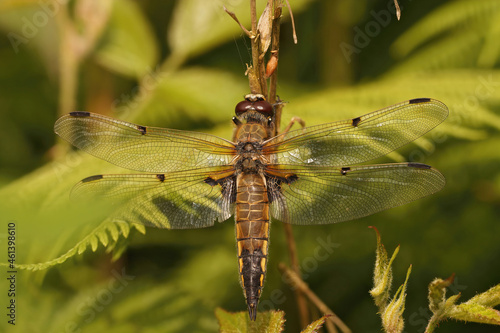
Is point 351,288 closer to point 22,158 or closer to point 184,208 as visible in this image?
point 184,208

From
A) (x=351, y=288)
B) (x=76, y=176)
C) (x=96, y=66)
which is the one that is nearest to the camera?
(x=76, y=176)

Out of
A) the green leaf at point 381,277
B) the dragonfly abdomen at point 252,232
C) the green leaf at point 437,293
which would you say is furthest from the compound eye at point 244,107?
the green leaf at point 437,293

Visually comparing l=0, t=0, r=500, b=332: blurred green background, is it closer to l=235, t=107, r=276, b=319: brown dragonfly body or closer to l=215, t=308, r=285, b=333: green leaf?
l=235, t=107, r=276, b=319: brown dragonfly body

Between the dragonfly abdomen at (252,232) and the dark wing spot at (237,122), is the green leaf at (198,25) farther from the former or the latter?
the dragonfly abdomen at (252,232)

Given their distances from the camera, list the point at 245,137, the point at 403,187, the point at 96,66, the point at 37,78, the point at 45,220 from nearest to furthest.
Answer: the point at 45,220, the point at 403,187, the point at 245,137, the point at 96,66, the point at 37,78

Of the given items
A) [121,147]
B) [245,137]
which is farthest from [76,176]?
[245,137]

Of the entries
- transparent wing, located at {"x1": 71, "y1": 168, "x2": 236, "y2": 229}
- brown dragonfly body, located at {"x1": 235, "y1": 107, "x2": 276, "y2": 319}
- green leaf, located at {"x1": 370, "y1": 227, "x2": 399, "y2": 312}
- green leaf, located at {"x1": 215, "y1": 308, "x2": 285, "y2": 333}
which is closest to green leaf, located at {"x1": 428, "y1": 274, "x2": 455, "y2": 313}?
green leaf, located at {"x1": 370, "y1": 227, "x2": 399, "y2": 312}

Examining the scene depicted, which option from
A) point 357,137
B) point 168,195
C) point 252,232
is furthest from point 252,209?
point 357,137
